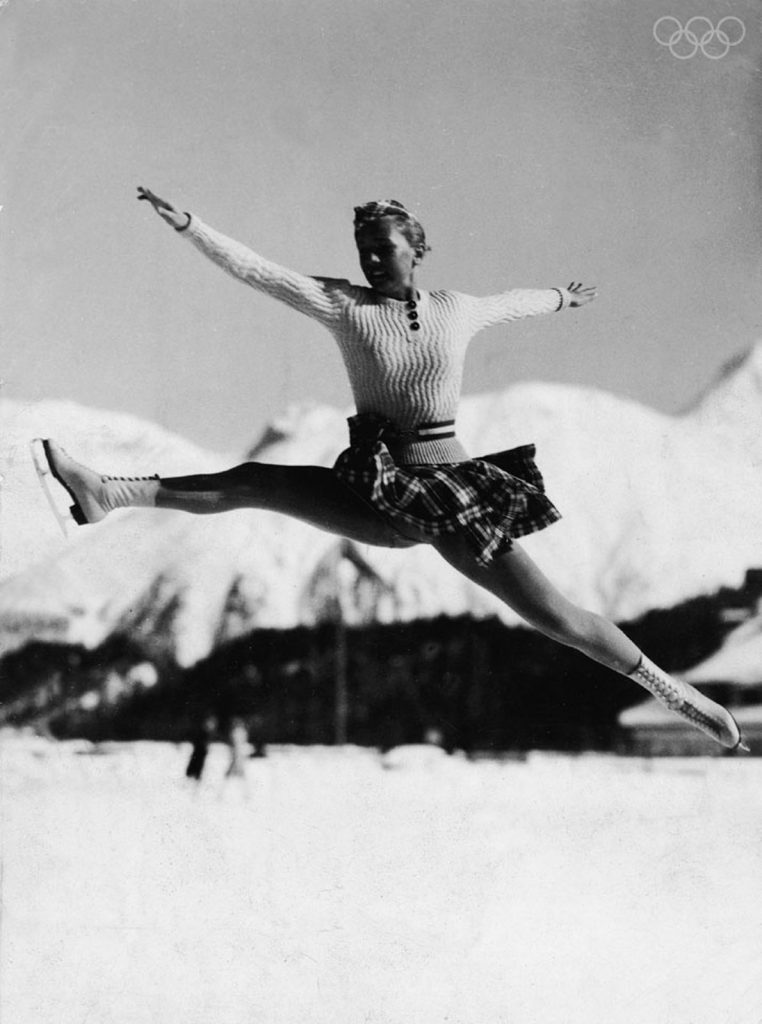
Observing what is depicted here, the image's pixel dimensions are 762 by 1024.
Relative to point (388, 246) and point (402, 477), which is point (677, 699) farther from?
point (388, 246)

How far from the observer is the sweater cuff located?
266cm

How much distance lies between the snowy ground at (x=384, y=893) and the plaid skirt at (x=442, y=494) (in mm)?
535

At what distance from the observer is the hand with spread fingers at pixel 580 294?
8.79 feet

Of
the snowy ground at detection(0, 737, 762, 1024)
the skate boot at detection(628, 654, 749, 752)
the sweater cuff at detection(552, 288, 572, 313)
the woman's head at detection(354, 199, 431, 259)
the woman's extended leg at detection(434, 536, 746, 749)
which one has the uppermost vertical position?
the woman's head at detection(354, 199, 431, 259)

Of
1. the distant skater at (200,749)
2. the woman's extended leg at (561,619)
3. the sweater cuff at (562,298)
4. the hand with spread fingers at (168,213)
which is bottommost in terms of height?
the distant skater at (200,749)

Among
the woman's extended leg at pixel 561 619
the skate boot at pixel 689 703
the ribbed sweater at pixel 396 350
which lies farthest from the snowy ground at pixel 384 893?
the ribbed sweater at pixel 396 350

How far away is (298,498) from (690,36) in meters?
1.38

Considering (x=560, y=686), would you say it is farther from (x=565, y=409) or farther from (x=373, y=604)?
(x=565, y=409)

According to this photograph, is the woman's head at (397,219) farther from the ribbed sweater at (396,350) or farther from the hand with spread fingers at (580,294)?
the hand with spread fingers at (580,294)

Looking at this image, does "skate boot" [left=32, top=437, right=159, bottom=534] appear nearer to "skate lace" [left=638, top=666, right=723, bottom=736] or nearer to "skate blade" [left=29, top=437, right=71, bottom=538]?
"skate blade" [left=29, top=437, right=71, bottom=538]

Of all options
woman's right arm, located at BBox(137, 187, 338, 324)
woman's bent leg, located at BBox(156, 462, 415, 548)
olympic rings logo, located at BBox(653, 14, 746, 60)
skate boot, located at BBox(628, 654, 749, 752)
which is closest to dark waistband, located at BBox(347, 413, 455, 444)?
woman's bent leg, located at BBox(156, 462, 415, 548)

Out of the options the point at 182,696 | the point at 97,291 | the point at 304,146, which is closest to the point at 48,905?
the point at 182,696

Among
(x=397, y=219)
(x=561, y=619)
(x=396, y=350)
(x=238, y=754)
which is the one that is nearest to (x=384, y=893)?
(x=238, y=754)

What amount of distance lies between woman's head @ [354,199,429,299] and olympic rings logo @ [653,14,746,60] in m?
0.76
